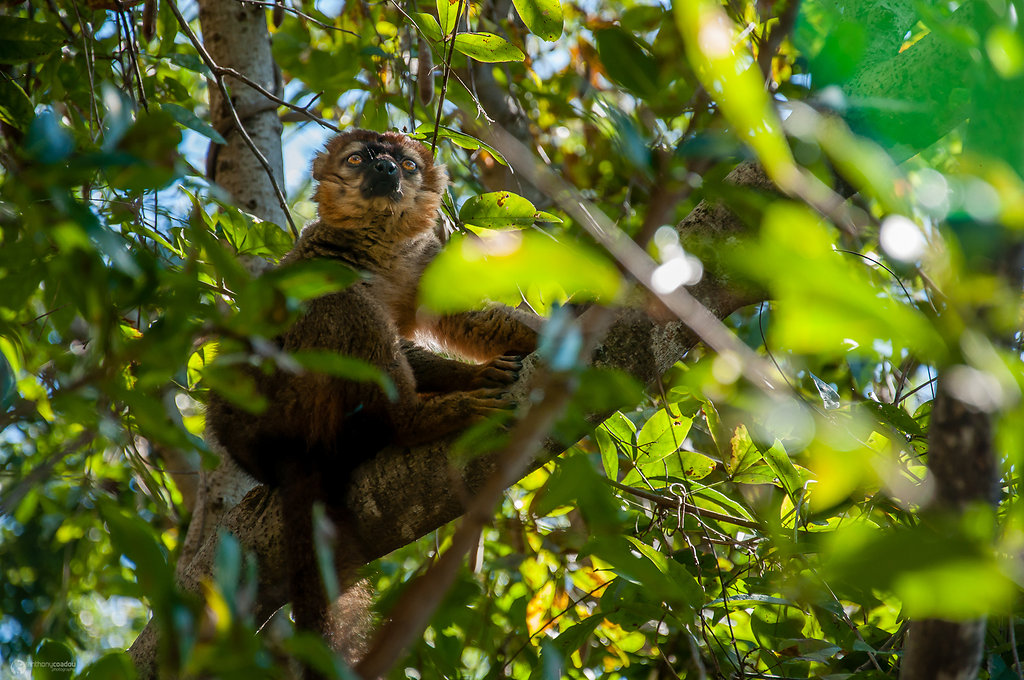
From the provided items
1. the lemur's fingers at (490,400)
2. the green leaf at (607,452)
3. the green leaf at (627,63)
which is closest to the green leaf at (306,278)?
the green leaf at (627,63)

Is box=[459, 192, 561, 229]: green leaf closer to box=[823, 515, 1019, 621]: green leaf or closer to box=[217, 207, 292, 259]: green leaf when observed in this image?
box=[217, 207, 292, 259]: green leaf

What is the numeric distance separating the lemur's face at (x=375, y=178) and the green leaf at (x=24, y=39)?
1.42 m

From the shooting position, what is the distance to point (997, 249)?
1.29 m

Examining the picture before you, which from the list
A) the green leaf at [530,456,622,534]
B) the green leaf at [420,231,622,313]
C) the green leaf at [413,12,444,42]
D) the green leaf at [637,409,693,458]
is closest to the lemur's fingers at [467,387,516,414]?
the green leaf at [637,409,693,458]

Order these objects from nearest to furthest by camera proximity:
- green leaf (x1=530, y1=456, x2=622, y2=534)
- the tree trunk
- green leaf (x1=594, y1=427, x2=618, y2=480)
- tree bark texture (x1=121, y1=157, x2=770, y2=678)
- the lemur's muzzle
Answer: green leaf (x1=530, y1=456, x2=622, y2=534), tree bark texture (x1=121, y1=157, x2=770, y2=678), green leaf (x1=594, y1=427, x2=618, y2=480), the lemur's muzzle, the tree trunk

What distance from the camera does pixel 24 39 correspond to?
2.90 m

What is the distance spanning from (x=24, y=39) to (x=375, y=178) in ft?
5.20

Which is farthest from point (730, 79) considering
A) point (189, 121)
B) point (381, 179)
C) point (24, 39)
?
point (381, 179)

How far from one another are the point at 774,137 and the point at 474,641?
3120mm

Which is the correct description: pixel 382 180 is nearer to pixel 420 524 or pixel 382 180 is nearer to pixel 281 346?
pixel 281 346

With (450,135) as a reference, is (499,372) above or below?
below

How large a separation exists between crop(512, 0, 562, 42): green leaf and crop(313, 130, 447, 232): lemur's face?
1.33m

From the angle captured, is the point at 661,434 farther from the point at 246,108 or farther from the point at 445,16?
the point at 246,108

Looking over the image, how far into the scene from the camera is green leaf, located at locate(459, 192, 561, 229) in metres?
3.02
